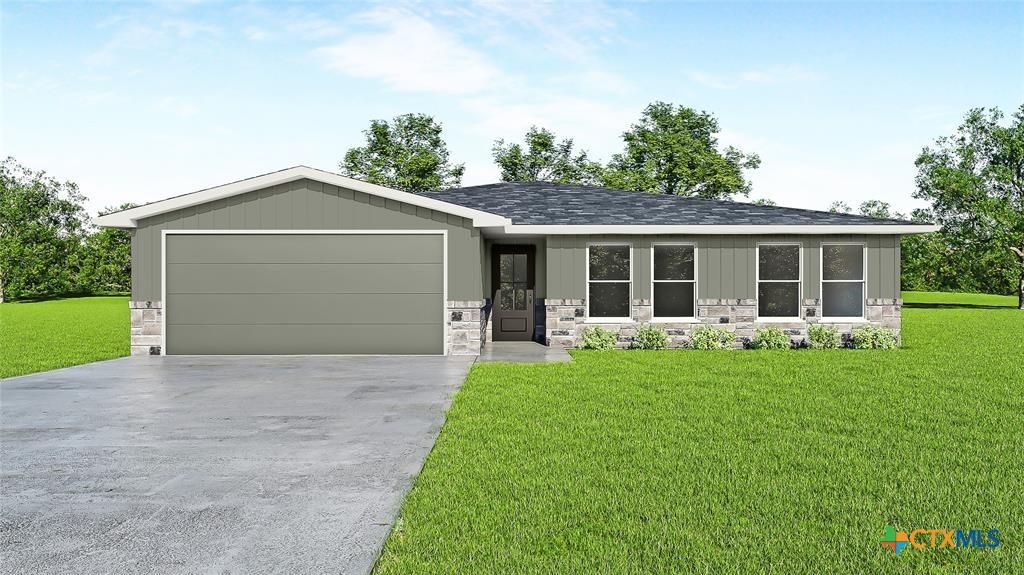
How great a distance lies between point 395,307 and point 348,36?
24.3 ft

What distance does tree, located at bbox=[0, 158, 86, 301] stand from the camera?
48406 mm

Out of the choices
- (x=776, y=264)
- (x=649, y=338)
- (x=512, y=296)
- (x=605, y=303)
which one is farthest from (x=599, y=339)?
(x=776, y=264)

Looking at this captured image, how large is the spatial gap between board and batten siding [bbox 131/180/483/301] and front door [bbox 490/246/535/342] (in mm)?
3245

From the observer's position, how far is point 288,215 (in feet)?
43.8

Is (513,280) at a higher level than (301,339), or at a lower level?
higher

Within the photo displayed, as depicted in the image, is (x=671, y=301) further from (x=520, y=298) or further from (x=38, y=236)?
(x=38, y=236)

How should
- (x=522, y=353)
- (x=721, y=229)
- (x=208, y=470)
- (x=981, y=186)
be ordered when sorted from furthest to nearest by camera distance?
(x=981, y=186) < (x=721, y=229) < (x=522, y=353) < (x=208, y=470)

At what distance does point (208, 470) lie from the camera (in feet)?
17.1

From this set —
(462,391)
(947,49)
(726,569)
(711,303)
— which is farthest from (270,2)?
(947,49)

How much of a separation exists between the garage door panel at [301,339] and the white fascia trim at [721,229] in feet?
9.73

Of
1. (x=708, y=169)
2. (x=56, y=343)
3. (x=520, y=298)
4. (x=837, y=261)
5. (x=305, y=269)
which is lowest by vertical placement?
(x=56, y=343)

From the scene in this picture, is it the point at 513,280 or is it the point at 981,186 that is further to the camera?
the point at 981,186

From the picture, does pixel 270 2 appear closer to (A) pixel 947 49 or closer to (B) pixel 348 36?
(B) pixel 348 36

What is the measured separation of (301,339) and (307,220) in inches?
90.4
